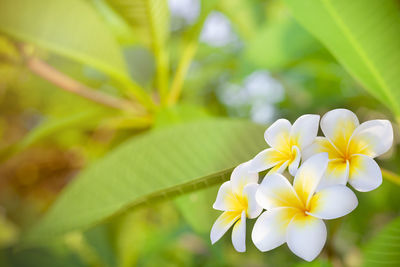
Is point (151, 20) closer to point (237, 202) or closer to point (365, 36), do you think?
point (365, 36)

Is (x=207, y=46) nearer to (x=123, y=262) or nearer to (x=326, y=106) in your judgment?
(x=326, y=106)

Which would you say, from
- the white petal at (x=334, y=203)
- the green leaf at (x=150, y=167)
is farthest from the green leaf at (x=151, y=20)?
the white petal at (x=334, y=203)

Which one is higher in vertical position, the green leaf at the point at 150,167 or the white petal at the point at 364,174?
the white petal at the point at 364,174

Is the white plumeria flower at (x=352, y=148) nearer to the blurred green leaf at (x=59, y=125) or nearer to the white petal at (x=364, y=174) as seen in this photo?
the white petal at (x=364, y=174)

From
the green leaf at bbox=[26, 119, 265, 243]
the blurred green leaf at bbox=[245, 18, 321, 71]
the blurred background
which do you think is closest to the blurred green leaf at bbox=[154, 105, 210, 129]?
the blurred background

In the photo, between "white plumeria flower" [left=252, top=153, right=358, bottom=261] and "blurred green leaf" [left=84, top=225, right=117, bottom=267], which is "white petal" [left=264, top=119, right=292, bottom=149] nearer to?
"white plumeria flower" [left=252, top=153, right=358, bottom=261]

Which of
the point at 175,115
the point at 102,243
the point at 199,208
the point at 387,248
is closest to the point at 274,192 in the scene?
the point at 387,248

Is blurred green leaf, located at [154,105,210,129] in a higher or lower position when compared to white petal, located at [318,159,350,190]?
lower
